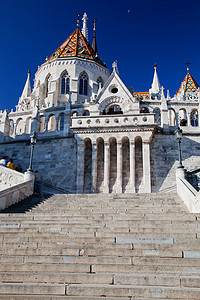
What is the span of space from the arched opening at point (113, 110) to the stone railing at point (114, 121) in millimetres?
2509

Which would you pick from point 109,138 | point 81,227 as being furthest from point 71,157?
point 81,227

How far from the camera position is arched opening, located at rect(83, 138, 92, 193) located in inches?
693

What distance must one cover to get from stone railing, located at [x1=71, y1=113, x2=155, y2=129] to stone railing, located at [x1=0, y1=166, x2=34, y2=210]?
4906mm

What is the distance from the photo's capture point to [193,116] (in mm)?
24656

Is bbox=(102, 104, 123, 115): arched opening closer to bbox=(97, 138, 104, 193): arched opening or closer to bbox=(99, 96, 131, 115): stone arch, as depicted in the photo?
bbox=(99, 96, 131, 115): stone arch

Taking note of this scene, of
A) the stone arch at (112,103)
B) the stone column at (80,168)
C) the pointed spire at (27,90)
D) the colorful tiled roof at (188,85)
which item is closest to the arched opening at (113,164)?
the stone column at (80,168)

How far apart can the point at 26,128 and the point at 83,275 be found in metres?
18.8

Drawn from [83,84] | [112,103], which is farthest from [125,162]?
[83,84]

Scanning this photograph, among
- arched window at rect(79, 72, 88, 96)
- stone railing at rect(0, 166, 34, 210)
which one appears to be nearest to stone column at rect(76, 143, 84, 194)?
stone railing at rect(0, 166, 34, 210)

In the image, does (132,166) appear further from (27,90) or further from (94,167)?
(27,90)

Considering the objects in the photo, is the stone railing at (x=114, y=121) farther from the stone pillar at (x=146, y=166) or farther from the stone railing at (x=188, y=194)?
the stone railing at (x=188, y=194)

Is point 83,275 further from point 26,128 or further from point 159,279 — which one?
point 26,128

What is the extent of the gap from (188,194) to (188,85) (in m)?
23.2

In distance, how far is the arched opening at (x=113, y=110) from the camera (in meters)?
20.7
